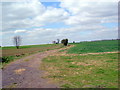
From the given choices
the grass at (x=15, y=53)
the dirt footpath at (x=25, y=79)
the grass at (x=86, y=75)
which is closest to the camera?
the grass at (x=86, y=75)

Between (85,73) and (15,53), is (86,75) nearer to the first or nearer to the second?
(85,73)

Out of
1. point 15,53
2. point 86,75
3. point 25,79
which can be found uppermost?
point 86,75

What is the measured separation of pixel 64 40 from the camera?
86.4 m

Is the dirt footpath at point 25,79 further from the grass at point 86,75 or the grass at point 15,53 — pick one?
the grass at point 15,53

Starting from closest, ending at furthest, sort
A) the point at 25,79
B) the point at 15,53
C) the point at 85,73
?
1. the point at 25,79
2. the point at 85,73
3. the point at 15,53

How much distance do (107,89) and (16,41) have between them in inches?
3662

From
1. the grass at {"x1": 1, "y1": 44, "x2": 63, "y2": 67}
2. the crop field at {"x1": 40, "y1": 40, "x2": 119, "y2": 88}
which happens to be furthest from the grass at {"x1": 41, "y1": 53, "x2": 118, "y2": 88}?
the grass at {"x1": 1, "y1": 44, "x2": 63, "y2": 67}

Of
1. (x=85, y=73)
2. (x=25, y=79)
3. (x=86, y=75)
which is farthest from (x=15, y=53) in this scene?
(x=86, y=75)

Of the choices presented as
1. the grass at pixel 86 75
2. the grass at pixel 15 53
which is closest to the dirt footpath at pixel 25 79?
the grass at pixel 86 75

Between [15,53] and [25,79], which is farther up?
[25,79]

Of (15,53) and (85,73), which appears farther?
(15,53)

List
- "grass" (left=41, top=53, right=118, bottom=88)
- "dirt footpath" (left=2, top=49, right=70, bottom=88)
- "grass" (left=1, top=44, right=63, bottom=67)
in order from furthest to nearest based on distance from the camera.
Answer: "grass" (left=1, top=44, right=63, bottom=67), "dirt footpath" (left=2, top=49, right=70, bottom=88), "grass" (left=41, top=53, right=118, bottom=88)

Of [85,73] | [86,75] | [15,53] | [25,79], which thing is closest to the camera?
[86,75]

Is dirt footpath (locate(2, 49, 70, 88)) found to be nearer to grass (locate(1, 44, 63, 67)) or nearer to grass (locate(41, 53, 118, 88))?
grass (locate(41, 53, 118, 88))
